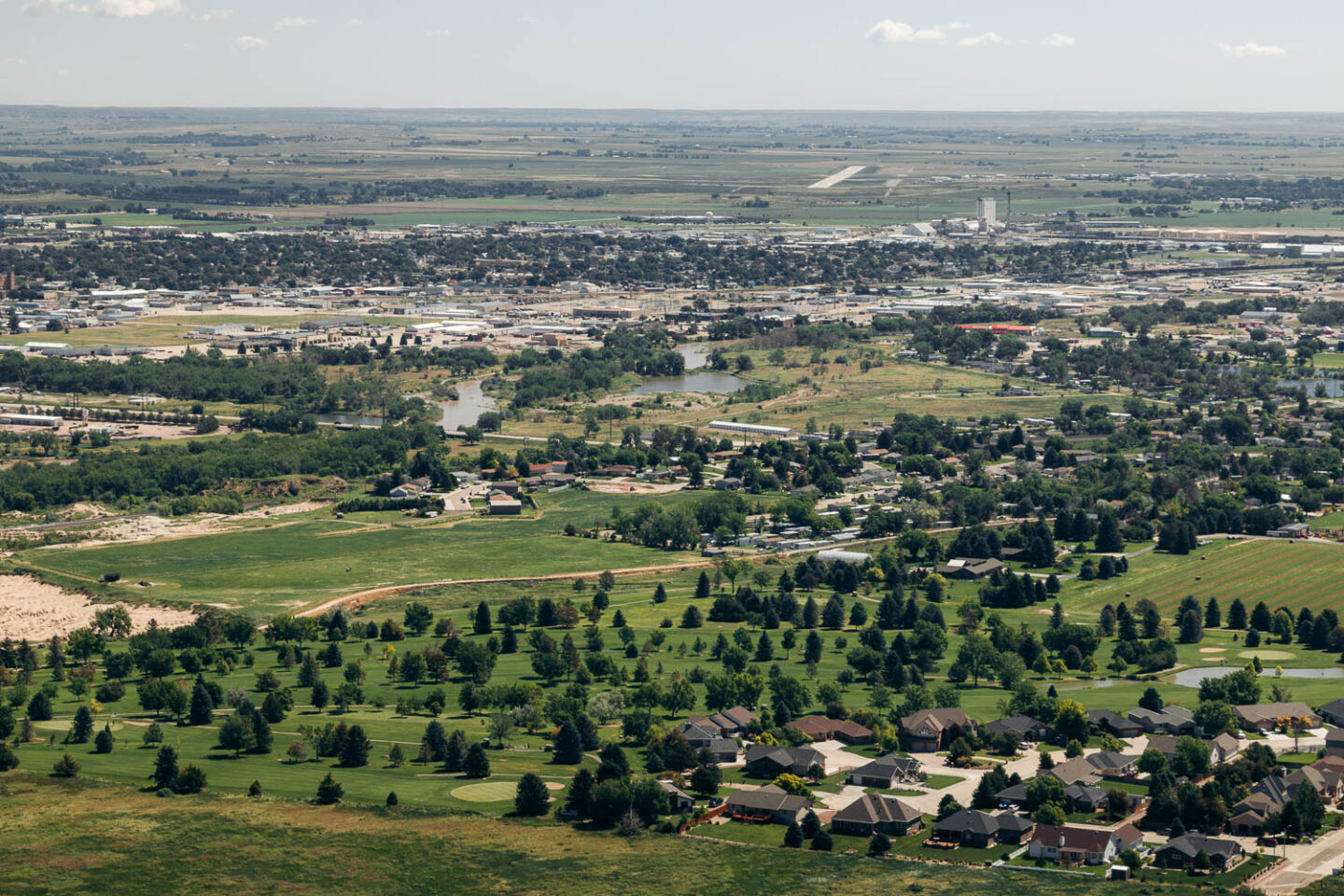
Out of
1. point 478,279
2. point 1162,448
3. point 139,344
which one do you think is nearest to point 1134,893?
point 1162,448

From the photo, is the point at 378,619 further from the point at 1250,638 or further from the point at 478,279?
the point at 478,279

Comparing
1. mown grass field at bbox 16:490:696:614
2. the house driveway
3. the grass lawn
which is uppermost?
the house driveway

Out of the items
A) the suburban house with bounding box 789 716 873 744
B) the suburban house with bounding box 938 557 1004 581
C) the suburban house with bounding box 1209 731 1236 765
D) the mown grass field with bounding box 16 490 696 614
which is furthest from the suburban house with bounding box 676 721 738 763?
the suburban house with bounding box 938 557 1004 581

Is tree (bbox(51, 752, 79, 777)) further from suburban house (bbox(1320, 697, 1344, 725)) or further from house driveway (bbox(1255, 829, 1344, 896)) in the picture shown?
suburban house (bbox(1320, 697, 1344, 725))

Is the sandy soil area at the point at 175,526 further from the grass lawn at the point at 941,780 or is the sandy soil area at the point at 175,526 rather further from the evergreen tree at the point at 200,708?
the grass lawn at the point at 941,780

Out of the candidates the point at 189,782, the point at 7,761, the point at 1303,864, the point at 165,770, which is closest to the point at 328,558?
the point at 7,761

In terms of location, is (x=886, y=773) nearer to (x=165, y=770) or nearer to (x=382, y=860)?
(x=382, y=860)

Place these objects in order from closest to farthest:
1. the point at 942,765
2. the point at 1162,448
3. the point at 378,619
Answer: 1. the point at 942,765
2. the point at 378,619
3. the point at 1162,448
